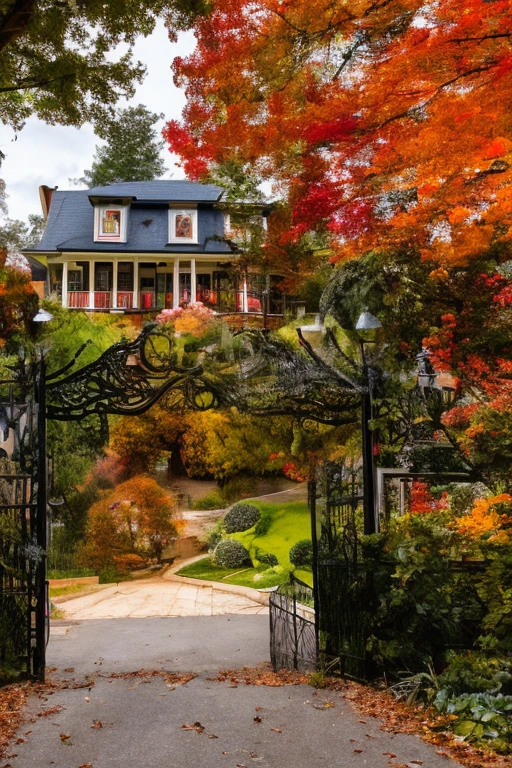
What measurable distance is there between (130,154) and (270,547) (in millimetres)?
9940

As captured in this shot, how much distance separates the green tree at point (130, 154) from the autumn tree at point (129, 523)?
24.1 feet

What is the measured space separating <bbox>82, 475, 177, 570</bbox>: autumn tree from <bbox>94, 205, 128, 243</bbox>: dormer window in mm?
5971

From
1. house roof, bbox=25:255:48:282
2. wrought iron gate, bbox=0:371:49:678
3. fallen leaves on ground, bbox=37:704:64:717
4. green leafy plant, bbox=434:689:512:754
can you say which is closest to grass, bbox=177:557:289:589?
house roof, bbox=25:255:48:282

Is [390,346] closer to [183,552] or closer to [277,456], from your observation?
[277,456]

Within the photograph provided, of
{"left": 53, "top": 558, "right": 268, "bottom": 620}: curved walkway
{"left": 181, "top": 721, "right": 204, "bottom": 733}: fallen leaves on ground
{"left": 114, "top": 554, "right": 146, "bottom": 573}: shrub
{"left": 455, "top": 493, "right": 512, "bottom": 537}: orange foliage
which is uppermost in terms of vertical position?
{"left": 455, "top": 493, "right": 512, "bottom": 537}: orange foliage

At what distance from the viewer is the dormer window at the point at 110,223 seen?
15.7 m

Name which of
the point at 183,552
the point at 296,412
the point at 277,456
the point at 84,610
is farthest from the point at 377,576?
the point at 183,552

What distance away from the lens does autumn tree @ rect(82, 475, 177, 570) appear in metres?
16.8

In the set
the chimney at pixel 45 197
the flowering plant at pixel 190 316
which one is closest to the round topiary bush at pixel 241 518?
the flowering plant at pixel 190 316

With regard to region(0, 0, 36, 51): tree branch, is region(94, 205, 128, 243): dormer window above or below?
above

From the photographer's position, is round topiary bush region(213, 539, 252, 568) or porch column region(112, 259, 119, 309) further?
round topiary bush region(213, 539, 252, 568)

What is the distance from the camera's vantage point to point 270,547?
1733cm

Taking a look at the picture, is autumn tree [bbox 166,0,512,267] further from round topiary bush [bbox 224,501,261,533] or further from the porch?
round topiary bush [bbox 224,501,261,533]

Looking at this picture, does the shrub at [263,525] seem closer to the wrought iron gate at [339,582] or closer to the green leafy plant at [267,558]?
the green leafy plant at [267,558]
